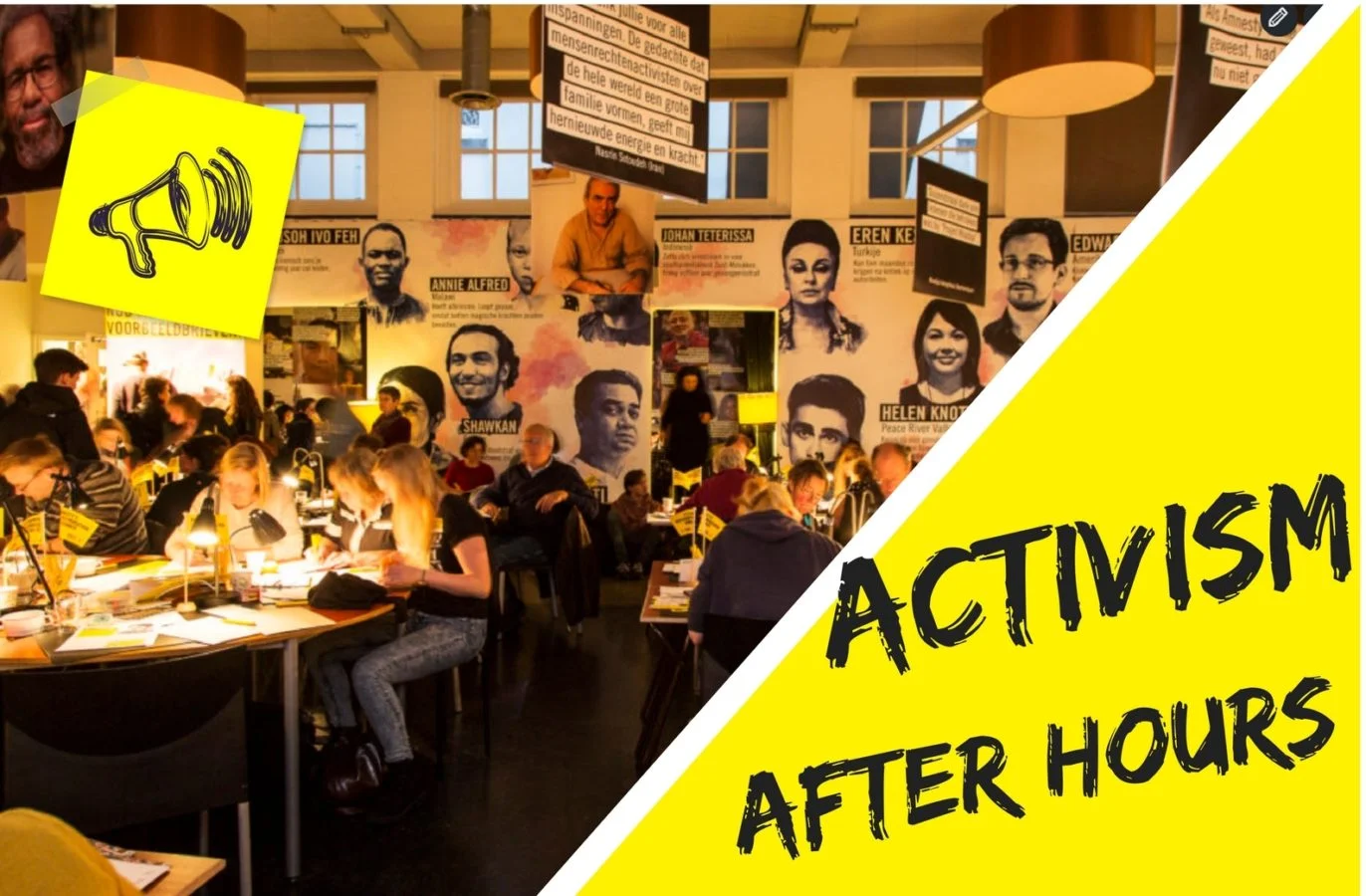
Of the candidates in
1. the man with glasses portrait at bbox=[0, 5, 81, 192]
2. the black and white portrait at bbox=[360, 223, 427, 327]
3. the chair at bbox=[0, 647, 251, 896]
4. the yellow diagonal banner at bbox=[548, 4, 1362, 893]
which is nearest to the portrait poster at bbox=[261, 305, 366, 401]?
the black and white portrait at bbox=[360, 223, 427, 327]

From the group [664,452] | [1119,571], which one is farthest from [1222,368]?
[664,452]

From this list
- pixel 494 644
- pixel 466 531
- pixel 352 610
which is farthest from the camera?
pixel 494 644

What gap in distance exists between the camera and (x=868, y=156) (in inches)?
380

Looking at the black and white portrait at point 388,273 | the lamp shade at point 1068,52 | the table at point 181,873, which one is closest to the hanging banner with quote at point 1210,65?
the lamp shade at point 1068,52

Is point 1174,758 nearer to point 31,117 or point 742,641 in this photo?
point 31,117

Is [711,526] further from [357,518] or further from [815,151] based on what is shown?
[815,151]

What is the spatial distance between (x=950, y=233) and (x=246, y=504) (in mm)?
5101

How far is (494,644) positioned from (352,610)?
2.28 metres

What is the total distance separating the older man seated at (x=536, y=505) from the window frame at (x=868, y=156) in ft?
14.5

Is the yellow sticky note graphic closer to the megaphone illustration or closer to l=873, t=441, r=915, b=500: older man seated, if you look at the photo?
the megaphone illustration

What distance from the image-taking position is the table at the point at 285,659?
3.09 meters

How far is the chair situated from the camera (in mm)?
2549

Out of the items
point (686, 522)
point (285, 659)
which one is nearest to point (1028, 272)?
point (686, 522)

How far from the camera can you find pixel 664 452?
10141 millimetres
